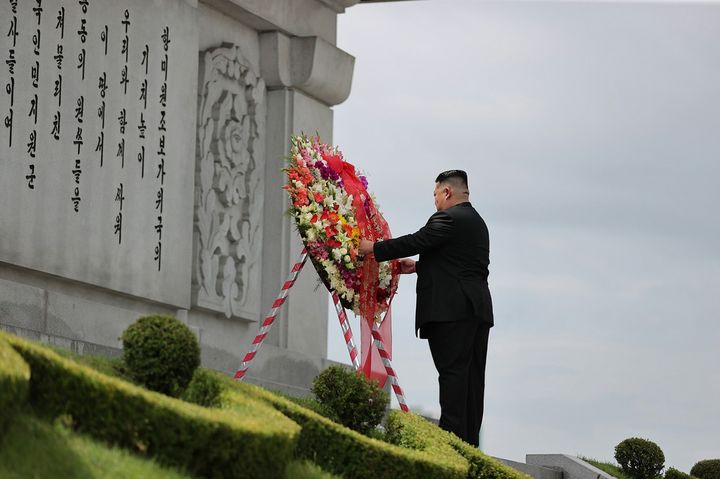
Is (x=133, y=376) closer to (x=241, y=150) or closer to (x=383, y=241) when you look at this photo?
(x=383, y=241)

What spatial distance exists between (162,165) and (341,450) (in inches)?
205

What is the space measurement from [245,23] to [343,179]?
14.4 feet

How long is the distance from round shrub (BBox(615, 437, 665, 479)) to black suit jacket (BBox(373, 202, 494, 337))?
421 cm

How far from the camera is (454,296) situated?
8.48 meters

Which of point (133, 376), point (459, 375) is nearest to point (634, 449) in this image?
point (459, 375)

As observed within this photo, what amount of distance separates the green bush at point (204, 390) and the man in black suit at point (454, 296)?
2.19 meters

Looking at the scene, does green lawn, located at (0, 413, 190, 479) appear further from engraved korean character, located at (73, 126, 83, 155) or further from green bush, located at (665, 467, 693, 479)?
green bush, located at (665, 467, 693, 479)

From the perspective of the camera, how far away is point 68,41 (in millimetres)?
10250

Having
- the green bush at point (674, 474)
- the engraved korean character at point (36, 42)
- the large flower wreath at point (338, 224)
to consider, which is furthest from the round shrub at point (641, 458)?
the engraved korean character at point (36, 42)

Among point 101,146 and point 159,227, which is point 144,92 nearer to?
point 101,146

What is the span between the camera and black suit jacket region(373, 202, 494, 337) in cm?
848

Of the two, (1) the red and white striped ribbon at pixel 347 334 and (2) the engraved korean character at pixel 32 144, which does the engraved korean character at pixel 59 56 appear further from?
(1) the red and white striped ribbon at pixel 347 334

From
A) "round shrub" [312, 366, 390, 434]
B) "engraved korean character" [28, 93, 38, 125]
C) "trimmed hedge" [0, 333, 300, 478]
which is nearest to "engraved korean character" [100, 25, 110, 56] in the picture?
"engraved korean character" [28, 93, 38, 125]

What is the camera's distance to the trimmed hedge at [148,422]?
17.3 ft
